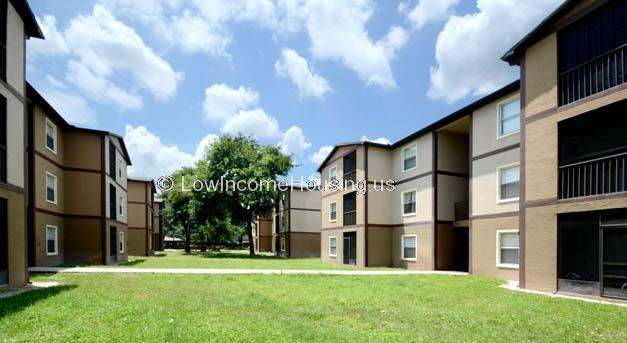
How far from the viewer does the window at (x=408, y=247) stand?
72.5 ft

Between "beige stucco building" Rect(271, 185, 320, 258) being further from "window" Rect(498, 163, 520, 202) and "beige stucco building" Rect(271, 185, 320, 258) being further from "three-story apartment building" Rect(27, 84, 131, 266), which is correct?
"window" Rect(498, 163, 520, 202)

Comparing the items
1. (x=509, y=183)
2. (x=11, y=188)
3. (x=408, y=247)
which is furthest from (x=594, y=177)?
(x=11, y=188)

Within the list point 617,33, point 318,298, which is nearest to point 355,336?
point 318,298

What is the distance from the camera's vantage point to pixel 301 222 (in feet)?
131

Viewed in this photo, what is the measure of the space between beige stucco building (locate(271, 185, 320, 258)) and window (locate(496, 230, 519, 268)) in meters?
25.2

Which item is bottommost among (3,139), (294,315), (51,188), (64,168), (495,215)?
(294,315)

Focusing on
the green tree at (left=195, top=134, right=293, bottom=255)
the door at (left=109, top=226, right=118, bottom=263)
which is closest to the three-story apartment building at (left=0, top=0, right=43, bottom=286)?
the door at (left=109, top=226, right=118, bottom=263)

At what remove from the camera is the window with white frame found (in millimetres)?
22781

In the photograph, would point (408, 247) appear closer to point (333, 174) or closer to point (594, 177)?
point (333, 174)

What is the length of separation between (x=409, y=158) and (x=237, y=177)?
16.0 metres

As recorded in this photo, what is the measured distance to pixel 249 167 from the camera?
3409 cm

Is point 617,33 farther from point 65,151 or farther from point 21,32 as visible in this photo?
point 65,151

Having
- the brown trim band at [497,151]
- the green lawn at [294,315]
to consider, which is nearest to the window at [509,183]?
the brown trim band at [497,151]

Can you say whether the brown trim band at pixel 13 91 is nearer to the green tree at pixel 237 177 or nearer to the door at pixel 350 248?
the door at pixel 350 248
